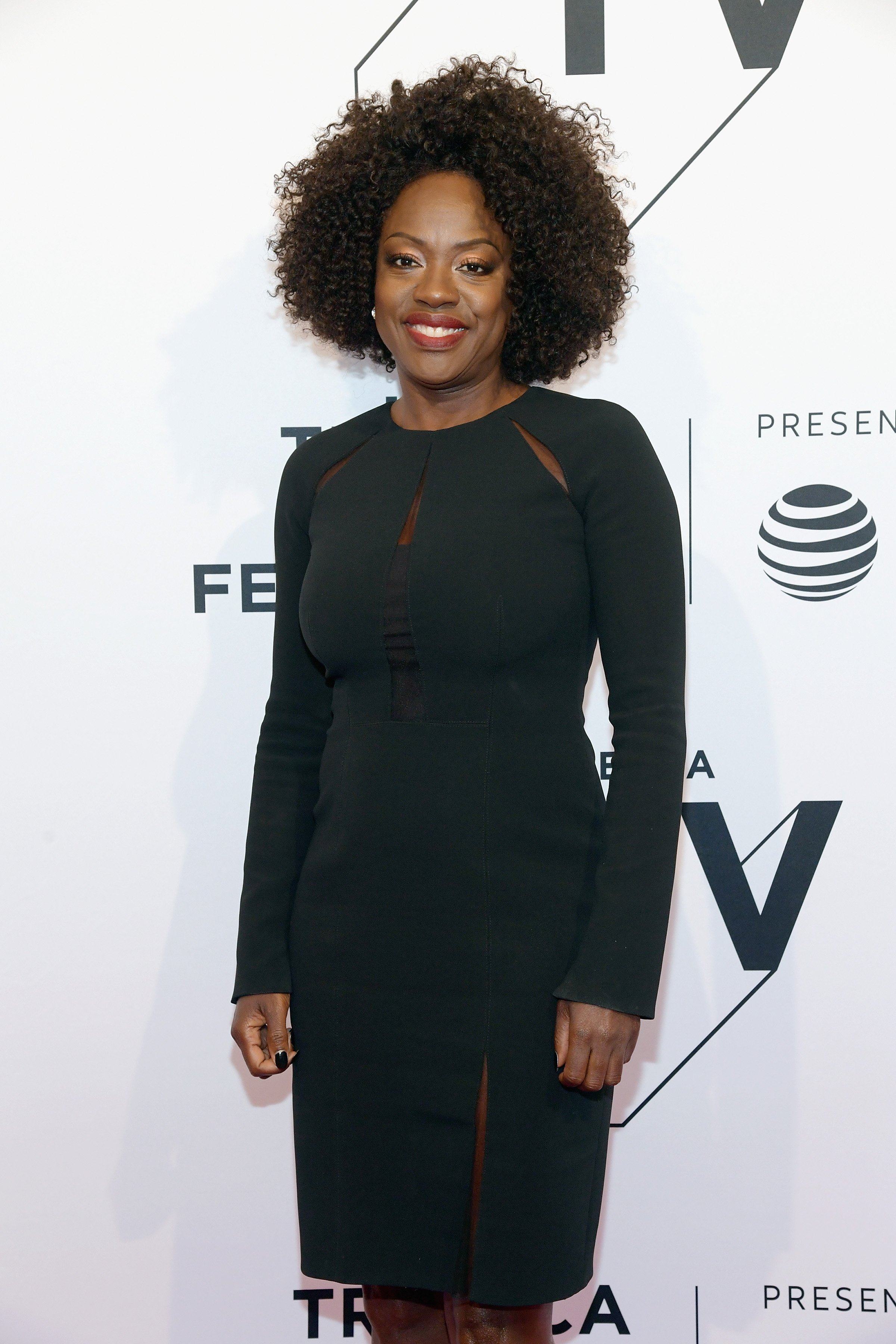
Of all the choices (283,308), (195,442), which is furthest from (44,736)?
(283,308)

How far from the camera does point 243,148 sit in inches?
78.0

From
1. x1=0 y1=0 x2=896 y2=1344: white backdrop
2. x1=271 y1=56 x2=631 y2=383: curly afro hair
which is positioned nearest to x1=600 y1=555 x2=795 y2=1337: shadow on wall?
x1=0 y1=0 x2=896 y2=1344: white backdrop

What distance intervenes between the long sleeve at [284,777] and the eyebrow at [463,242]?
1.08 ft

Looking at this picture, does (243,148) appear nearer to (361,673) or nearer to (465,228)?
(465,228)

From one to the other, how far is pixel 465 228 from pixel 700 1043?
1352 mm

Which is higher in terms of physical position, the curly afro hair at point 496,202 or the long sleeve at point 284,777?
the curly afro hair at point 496,202

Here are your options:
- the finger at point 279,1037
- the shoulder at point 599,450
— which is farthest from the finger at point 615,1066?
the shoulder at point 599,450

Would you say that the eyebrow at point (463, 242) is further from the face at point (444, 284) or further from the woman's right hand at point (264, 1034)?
the woman's right hand at point (264, 1034)

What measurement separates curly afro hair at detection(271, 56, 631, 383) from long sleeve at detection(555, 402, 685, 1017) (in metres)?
0.30

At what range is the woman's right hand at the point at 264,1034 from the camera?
1.45 m

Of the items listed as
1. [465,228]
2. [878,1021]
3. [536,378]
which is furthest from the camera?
[878,1021]

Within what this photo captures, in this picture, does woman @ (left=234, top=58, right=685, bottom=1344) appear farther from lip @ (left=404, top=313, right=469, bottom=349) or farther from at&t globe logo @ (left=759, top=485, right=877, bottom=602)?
at&t globe logo @ (left=759, top=485, right=877, bottom=602)

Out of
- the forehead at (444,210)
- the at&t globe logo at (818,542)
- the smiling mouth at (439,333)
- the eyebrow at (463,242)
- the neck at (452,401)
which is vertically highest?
the forehead at (444,210)

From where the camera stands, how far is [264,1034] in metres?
1.48
